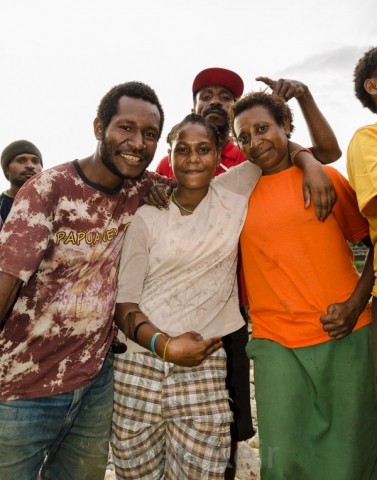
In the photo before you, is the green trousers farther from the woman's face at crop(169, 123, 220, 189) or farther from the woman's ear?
the woman's ear

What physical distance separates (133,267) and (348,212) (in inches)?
51.0

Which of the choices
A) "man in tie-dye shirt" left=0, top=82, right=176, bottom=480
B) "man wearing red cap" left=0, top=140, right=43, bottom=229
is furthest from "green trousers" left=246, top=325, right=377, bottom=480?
"man wearing red cap" left=0, top=140, right=43, bottom=229

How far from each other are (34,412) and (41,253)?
818mm

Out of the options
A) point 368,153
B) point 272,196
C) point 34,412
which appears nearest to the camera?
point 368,153

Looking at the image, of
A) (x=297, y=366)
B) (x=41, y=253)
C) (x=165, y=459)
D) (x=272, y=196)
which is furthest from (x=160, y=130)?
(x=165, y=459)

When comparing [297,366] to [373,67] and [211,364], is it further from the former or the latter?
[373,67]

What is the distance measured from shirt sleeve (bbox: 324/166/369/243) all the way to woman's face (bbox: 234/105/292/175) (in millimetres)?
353

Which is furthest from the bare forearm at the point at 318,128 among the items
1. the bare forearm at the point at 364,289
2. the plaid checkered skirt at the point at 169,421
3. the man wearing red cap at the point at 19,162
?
the man wearing red cap at the point at 19,162

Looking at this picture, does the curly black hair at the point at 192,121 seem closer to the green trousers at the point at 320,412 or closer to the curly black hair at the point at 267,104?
the curly black hair at the point at 267,104

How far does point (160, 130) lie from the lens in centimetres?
249

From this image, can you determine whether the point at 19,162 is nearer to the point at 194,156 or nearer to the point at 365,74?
the point at 194,156

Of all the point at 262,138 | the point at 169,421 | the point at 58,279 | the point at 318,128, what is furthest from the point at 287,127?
the point at 169,421

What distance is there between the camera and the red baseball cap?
3.49 m

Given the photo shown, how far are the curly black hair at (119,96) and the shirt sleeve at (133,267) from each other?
0.70m
